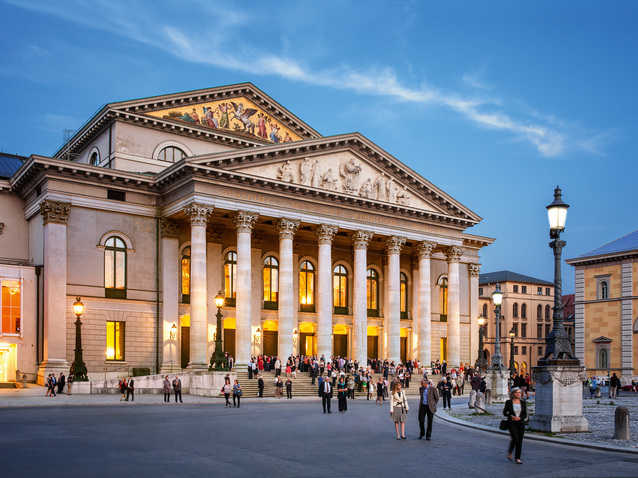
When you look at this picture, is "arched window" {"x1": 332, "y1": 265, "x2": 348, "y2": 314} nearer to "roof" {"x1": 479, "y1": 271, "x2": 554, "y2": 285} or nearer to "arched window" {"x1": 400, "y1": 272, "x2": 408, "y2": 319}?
"arched window" {"x1": 400, "y1": 272, "x2": 408, "y2": 319}

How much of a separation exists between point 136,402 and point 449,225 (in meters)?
30.1

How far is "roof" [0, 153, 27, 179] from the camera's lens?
160 ft

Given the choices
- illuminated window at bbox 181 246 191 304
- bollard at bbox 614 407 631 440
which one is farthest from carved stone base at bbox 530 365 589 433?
illuminated window at bbox 181 246 191 304

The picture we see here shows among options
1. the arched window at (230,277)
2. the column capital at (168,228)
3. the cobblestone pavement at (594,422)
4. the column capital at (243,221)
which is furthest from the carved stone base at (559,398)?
the arched window at (230,277)

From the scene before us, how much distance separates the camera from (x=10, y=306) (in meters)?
38.2

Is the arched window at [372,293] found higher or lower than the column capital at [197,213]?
lower

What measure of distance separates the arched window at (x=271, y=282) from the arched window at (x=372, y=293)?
29.0ft

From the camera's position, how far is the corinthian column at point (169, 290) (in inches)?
1672

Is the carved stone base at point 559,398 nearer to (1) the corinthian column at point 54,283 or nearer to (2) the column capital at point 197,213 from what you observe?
(2) the column capital at point 197,213

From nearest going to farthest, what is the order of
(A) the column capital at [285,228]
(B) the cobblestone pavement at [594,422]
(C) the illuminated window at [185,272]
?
(B) the cobblestone pavement at [594,422], (A) the column capital at [285,228], (C) the illuminated window at [185,272]

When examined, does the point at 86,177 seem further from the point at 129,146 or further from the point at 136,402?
the point at 136,402

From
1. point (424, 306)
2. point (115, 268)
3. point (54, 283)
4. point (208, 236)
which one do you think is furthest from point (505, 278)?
point (54, 283)

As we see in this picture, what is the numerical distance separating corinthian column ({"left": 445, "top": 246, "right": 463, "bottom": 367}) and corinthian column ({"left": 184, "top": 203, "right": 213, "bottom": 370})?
21490mm

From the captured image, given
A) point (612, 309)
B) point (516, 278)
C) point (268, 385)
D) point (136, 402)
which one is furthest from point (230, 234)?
point (516, 278)
